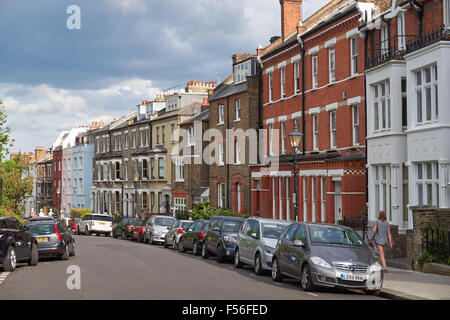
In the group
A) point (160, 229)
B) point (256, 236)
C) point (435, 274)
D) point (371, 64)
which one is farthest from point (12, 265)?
point (160, 229)

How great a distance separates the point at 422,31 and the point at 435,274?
9696 mm

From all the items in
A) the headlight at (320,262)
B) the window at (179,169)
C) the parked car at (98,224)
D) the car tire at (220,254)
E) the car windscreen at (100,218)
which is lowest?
the parked car at (98,224)

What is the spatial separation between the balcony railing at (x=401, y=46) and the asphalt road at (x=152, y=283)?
923cm

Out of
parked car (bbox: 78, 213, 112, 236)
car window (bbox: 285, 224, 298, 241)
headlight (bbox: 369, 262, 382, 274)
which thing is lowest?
parked car (bbox: 78, 213, 112, 236)

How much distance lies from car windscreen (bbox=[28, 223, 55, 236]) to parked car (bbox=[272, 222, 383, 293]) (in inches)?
383

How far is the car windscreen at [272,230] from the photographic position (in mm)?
19391

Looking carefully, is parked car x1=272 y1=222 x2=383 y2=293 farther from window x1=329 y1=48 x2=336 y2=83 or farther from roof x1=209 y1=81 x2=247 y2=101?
roof x1=209 y1=81 x2=247 y2=101

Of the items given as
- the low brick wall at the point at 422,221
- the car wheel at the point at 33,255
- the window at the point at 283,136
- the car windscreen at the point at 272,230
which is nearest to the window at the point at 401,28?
the low brick wall at the point at 422,221

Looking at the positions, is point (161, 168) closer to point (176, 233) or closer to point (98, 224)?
point (98, 224)

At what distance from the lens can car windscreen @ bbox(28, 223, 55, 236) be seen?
22.7 metres

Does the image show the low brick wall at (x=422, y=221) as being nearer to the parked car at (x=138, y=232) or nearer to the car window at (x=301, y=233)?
the car window at (x=301, y=233)

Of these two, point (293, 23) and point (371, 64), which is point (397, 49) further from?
point (293, 23)

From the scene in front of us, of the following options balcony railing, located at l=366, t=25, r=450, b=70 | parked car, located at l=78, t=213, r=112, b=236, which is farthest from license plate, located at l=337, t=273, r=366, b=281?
parked car, located at l=78, t=213, r=112, b=236

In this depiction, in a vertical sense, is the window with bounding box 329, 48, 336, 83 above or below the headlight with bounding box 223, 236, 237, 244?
above
